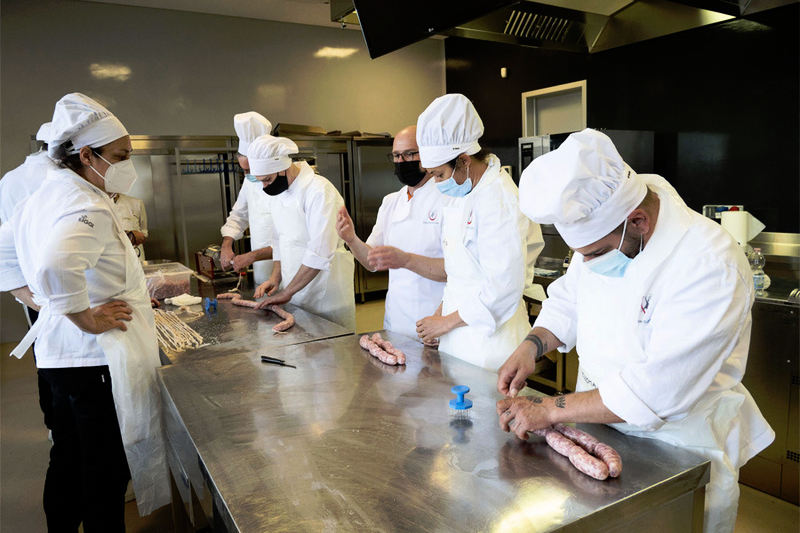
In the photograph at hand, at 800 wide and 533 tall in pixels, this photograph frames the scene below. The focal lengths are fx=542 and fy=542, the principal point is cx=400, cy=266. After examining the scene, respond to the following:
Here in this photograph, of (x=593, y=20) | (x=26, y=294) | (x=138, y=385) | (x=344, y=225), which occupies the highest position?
(x=593, y=20)

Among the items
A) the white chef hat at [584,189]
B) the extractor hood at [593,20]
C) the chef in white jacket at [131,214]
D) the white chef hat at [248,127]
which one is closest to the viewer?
the white chef hat at [584,189]

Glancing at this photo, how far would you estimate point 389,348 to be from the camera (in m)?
2.02

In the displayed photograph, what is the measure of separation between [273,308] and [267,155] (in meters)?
0.87

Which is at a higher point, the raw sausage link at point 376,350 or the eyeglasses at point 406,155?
the eyeglasses at point 406,155

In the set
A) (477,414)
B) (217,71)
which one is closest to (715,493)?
(477,414)

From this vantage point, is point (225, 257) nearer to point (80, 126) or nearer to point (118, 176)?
point (118, 176)

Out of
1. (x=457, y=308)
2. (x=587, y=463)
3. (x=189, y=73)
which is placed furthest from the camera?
(x=189, y=73)

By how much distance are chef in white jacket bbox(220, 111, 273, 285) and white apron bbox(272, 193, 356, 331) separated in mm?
285

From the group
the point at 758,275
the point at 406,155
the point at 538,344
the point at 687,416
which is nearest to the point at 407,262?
the point at 406,155

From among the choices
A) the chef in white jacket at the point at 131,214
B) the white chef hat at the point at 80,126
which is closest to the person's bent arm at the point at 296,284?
the white chef hat at the point at 80,126

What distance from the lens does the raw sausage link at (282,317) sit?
251cm

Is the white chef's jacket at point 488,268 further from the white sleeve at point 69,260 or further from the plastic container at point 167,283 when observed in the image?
the plastic container at point 167,283

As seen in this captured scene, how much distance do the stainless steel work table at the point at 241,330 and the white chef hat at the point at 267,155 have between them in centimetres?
78

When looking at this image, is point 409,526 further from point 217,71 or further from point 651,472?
point 217,71
